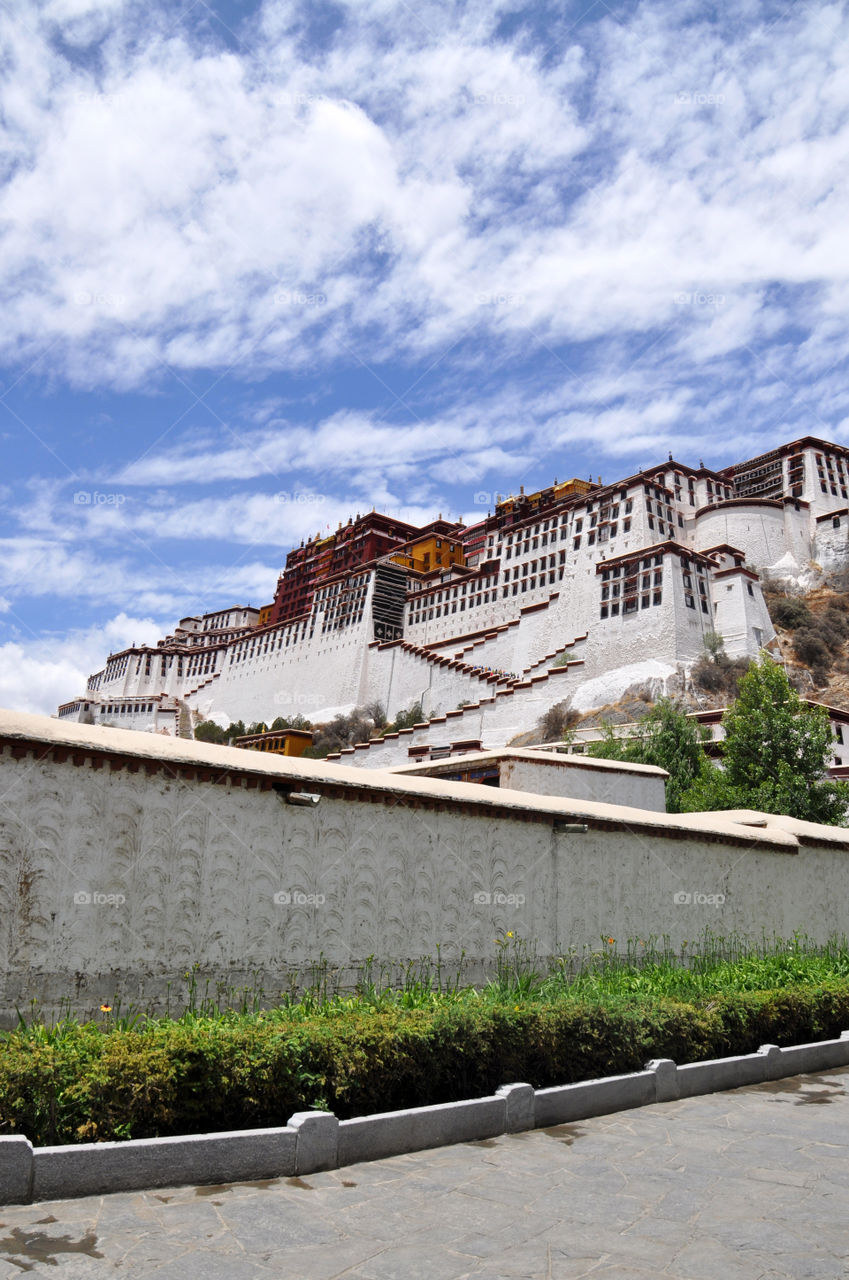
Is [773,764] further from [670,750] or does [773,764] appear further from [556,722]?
[556,722]

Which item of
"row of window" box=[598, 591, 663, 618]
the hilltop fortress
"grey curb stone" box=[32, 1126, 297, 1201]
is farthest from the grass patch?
Result: "row of window" box=[598, 591, 663, 618]

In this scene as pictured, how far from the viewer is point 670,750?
32031 millimetres

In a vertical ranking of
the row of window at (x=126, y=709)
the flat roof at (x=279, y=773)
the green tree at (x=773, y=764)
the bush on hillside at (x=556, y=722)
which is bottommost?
the flat roof at (x=279, y=773)

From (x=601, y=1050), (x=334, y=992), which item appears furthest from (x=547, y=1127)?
(x=334, y=992)

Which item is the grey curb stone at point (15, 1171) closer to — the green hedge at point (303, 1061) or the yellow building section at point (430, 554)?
the green hedge at point (303, 1061)

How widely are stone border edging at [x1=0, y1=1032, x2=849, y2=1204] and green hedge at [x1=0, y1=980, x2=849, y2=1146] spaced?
22cm

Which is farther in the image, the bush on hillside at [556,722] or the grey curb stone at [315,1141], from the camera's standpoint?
the bush on hillside at [556,722]

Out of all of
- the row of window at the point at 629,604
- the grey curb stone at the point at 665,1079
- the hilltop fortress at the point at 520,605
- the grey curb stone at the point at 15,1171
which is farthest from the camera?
the row of window at the point at 629,604

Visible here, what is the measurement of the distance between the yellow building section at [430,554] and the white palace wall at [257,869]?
66302 millimetres

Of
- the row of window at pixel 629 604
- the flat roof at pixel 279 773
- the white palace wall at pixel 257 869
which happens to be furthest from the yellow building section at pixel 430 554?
the white palace wall at pixel 257 869

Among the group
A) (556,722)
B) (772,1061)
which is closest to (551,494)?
(556,722)

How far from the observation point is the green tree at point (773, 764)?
981 inches

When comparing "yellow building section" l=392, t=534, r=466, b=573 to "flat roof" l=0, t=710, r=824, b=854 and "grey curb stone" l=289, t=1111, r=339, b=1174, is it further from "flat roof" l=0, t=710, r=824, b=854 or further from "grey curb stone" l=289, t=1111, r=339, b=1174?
"grey curb stone" l=289, t=1111, r=339, b=1174

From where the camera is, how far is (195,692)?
81938 millimetres
